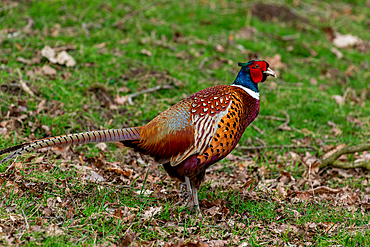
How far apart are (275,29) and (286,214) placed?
5.28m

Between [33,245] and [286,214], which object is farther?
[286,214]

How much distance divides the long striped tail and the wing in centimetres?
14

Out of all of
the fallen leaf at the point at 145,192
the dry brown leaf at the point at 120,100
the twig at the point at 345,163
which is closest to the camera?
the fallen leaf at the point at 145,192

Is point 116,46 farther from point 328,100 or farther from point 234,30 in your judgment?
point 328,100

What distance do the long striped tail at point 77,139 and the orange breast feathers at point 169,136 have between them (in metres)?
0.11

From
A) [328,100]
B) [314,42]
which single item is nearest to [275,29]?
[314,42]

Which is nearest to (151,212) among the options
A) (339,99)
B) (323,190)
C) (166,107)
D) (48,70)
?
(323,190)

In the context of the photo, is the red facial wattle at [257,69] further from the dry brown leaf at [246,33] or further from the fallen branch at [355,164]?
the dry brown leaf at [246,33]

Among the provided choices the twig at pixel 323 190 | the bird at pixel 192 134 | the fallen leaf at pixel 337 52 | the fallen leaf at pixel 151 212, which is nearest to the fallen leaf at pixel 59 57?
A: the bird at pixel 192 134

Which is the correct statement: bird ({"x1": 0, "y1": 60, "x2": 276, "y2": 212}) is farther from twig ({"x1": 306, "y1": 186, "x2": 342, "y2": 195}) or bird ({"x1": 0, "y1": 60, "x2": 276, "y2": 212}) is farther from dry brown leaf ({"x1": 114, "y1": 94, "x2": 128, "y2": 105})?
dry brown leaf ({"x1": 114, "y1": 94, "x2": 128, "y2": 105})

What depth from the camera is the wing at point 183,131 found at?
3439mm

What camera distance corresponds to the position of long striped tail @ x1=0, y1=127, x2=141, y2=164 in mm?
3033

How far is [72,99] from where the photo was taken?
514 cm

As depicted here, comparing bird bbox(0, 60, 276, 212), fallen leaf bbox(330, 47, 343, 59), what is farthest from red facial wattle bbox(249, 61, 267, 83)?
fallen leaf bbox(330, 47, 343, 59)
